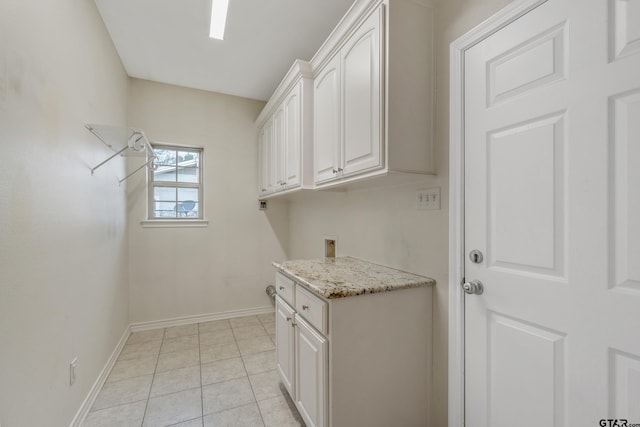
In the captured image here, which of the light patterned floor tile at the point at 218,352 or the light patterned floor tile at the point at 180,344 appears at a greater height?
the light patterned floor tile at the point at 218,352

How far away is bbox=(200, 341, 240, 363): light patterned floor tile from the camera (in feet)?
8.19

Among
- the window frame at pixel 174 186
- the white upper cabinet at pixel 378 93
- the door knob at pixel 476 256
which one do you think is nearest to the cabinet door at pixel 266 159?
the window frame at pixel 174 186

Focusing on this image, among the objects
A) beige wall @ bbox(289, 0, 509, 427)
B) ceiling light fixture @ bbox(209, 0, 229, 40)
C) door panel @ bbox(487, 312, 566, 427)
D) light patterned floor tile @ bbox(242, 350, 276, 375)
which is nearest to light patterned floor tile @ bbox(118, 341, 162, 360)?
light patterned floor tile @ bbox(242, 350, 276, 375)

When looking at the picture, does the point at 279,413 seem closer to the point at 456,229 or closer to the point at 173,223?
the point at 456,229

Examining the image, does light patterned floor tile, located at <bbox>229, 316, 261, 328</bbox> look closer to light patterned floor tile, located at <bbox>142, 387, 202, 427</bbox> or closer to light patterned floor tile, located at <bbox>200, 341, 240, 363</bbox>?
light patterned floor tile, located at <bbox>200, 341, 240, 363</bbox>

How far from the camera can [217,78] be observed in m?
3.07

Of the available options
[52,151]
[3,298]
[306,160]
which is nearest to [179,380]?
[3,298]

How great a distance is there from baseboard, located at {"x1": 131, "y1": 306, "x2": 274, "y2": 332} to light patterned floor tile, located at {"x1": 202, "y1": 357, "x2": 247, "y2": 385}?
106 cm

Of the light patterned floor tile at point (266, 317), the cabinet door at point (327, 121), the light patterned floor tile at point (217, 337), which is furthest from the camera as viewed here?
the light patterned floor tile at point (266, 317)

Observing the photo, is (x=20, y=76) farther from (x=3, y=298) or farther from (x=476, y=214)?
(x=476, y=214)

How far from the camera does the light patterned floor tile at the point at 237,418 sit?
1.70 metres

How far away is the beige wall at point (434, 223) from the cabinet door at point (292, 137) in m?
0.55

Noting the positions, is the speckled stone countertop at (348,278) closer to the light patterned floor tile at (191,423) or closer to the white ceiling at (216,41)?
the light patterned floor tile at (191,423)

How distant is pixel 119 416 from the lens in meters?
1.77
